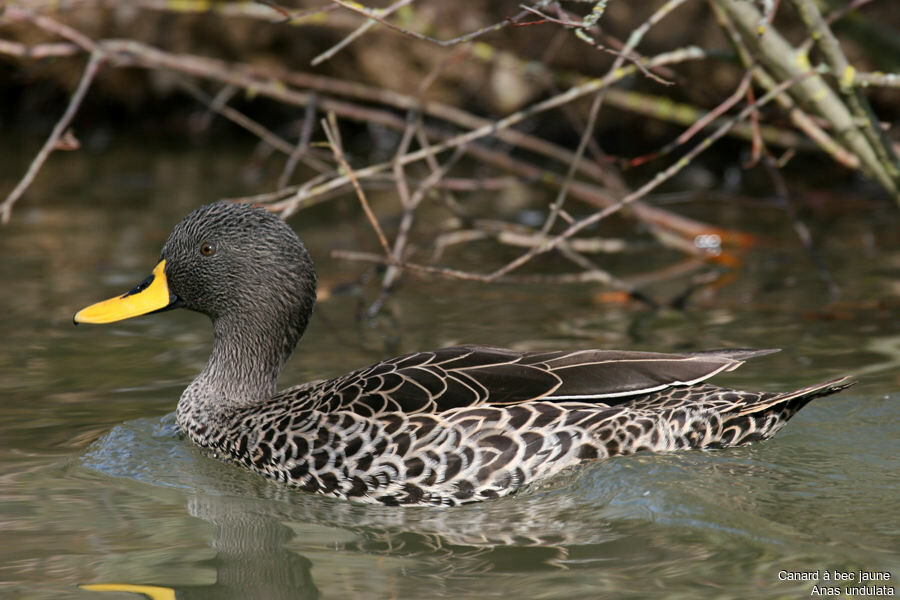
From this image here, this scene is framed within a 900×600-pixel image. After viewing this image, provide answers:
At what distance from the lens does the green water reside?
436cm

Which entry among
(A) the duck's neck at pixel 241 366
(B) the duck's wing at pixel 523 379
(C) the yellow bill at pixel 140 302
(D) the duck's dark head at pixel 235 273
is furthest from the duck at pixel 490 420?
(C) the yellow bill at pixel 140 302

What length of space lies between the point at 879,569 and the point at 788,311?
12.9ft

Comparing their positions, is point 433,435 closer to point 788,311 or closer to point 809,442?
point 809,442

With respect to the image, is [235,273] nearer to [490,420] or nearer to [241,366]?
[241,366]

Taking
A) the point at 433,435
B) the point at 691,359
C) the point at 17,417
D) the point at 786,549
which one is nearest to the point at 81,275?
the point at 17,417

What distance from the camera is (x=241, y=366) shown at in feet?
20.0

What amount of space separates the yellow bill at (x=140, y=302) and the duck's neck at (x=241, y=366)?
314mm

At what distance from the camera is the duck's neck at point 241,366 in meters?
6.05

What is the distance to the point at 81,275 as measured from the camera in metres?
9.09

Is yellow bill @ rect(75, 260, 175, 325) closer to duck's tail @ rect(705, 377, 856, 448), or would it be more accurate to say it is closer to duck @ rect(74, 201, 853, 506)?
duck @ rect(74, 201, 853, 506)

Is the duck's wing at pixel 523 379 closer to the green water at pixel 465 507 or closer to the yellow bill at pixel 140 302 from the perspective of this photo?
the green water at pixel 465 507

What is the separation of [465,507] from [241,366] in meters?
1.52

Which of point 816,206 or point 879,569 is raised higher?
point 816,206

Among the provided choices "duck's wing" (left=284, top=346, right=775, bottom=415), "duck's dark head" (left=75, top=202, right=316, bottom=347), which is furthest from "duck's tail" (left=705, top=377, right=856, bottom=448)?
"duck's dark head" (left=75, top=202, right=316, bottom=347)
